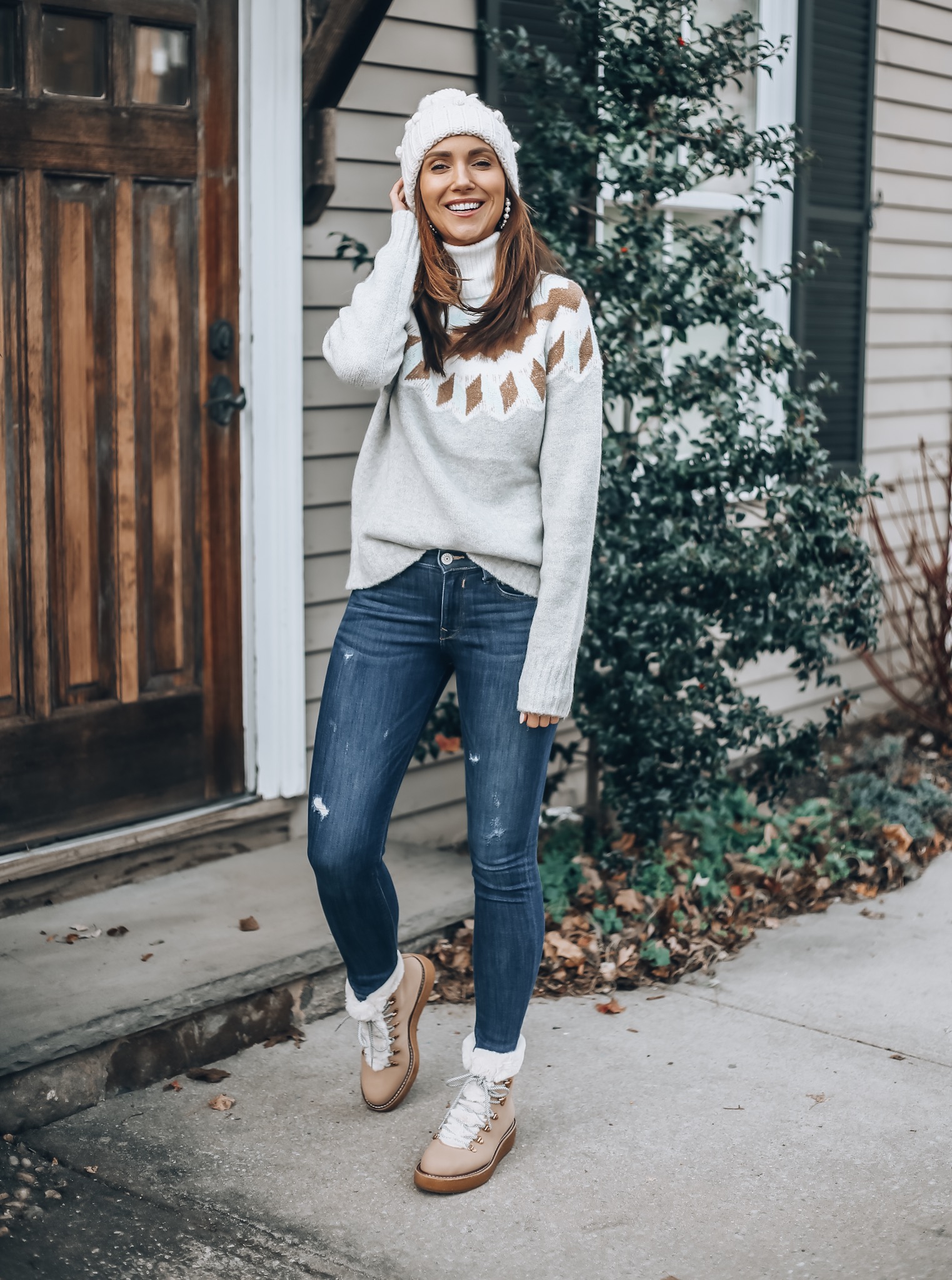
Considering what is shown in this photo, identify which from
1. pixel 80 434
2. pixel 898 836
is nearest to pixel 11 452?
pixel 80 434

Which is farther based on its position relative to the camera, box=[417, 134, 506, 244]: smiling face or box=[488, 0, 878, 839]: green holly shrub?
box=[488, 0, 878, 839]: green holly shrub

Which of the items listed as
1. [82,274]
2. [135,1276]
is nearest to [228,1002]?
[135,1276]

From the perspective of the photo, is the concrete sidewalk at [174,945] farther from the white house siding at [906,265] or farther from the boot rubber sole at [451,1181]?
the white house siding at [906,265]

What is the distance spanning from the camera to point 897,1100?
308cm

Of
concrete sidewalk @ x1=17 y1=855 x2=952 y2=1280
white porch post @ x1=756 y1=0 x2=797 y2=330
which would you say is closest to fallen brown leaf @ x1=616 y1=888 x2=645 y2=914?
concrete sidewalk @ x1=17 y1=855 x2=952 y2=1280

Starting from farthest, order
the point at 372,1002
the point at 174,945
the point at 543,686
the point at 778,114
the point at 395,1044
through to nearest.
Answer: the point at 778,114 → the point at 174,945 → the point at 395,1044 → the point at 372,1002 → the point at 543,686

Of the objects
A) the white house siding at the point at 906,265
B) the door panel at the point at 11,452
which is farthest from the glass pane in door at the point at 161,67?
the white house siding at the point at 906,265

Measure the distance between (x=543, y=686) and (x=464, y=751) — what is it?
8.9 inches

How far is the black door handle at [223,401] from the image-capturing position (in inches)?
154

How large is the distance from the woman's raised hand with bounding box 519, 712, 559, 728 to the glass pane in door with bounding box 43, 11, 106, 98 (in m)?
2.03

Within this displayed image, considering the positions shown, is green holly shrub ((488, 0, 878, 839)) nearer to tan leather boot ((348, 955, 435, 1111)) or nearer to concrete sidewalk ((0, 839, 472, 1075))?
concrete sidewalk ((0, 839, 472, 1075))

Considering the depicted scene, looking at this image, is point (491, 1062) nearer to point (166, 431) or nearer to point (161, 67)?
point (166, 431)

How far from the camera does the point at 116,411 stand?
373cm

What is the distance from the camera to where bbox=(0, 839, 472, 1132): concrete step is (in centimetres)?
293
